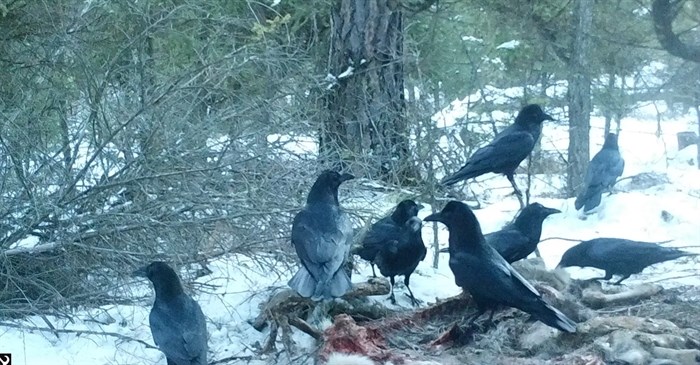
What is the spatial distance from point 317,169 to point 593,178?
350cm

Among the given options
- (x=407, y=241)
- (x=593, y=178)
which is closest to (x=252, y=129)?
(x=407, y=241)

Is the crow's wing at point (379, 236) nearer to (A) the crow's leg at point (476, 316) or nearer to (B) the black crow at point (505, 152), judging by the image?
(B) the black crow at point (505, 152)

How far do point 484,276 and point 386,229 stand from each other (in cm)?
110

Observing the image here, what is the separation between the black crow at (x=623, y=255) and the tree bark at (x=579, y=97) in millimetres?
3042

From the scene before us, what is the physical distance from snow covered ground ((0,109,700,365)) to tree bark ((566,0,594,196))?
1.00 ft

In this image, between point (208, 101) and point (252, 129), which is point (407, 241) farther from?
point (208, 101)

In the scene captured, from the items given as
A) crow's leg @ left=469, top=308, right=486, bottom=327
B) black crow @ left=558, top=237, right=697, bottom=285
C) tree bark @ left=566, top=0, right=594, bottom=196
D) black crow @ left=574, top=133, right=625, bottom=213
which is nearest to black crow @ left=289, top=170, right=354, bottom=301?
crow's leg @ left=469, top=308, right=486, bottom=327

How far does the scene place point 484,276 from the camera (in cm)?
465

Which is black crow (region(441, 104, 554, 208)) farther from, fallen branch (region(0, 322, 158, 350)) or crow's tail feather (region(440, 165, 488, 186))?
fallen branch (region(0, 322, 158, 350))

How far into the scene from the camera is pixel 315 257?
4703 millimetres

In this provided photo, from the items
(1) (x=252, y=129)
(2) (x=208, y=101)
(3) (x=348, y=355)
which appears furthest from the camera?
(2) (x=208, y=101)

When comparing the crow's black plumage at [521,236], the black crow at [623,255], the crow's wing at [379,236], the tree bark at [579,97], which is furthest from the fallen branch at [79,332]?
the tree bark at [579,97]

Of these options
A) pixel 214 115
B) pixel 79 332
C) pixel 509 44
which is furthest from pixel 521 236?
pixel 509 44

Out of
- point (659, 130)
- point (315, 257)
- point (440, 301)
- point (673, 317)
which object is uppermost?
point (659, 130)
